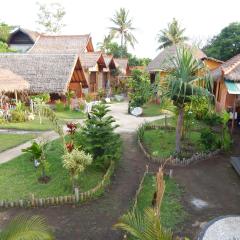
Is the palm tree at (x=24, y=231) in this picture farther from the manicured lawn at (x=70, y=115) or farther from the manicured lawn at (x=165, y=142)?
the manicured lawn at (x=70, y=115)

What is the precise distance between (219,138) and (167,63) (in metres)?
3.77

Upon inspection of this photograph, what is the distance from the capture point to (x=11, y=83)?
19.5 m

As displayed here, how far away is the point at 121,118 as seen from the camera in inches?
798

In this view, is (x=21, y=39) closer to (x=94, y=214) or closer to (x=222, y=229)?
(x=94, y=214)

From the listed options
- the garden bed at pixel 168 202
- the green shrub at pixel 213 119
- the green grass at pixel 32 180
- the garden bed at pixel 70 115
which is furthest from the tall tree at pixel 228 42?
the green grass at pixel 32 180

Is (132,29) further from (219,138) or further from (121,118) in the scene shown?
(219,138)

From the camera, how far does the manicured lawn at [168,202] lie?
24.6 ft

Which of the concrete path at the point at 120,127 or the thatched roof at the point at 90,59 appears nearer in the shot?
the concrete path at the point at 120,127

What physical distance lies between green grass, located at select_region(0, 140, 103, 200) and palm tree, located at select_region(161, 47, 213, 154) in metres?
3.81

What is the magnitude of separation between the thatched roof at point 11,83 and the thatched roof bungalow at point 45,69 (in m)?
1.08

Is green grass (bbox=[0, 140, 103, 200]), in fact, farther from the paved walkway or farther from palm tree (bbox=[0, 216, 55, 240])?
palm tree (bbox=[0, 216, 55, 240])

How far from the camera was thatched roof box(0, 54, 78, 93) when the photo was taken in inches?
858

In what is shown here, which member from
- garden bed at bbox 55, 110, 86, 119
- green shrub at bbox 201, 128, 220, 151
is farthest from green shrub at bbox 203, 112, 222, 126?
garden bed at bbox 55, 110, 86, 119

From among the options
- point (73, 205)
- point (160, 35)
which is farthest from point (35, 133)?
point (160, 35)
